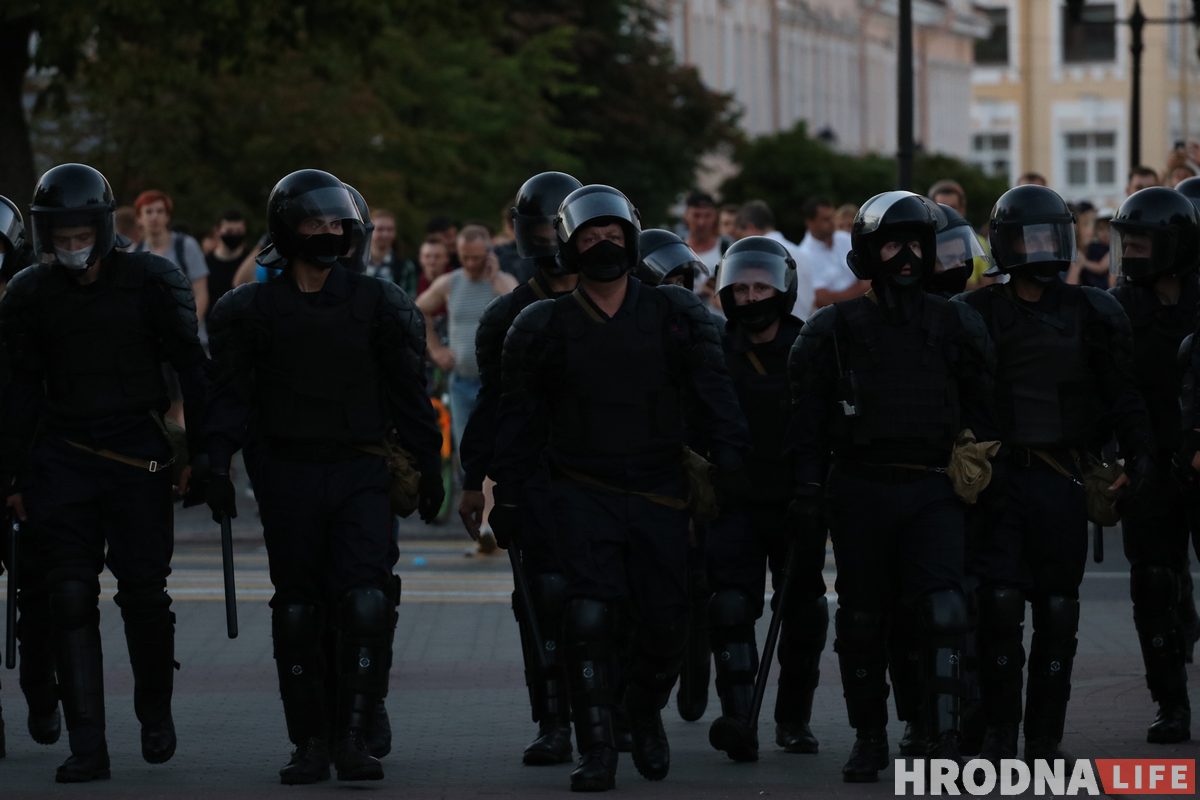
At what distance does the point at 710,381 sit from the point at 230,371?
1456 mm

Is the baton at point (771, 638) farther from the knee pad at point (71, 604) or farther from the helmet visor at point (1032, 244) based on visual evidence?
the knee pad at point (71, 604)

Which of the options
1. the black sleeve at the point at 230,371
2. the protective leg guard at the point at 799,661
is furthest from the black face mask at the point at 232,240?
the black sleeve at the point at 230,371

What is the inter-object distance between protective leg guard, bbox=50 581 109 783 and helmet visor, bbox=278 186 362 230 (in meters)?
1.30

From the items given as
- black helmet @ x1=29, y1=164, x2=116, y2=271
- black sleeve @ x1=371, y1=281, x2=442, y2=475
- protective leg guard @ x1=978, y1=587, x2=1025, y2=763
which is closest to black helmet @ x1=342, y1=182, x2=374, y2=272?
black sleeve @ x1=371, y1=281, x2=442, y2=475

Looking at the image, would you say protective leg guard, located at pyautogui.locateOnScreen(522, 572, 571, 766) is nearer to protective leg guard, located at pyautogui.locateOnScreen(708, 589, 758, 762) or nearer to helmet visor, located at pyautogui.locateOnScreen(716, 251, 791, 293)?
protective leg guard, located at pyautogui.locateOnScreen(708, 589, 758, 762)

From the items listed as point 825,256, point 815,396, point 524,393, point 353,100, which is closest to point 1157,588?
point 815,396

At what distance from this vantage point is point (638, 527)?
865 cm

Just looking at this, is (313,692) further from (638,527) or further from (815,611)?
(815,611)

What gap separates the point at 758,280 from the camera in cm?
955

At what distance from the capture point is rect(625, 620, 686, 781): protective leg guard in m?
8.77

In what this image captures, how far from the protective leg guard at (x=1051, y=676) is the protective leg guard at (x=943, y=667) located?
481 mm

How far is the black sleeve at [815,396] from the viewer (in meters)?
8.77

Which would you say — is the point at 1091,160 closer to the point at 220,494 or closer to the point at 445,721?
the point at 445,721

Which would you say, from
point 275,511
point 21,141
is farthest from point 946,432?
point 21,141
